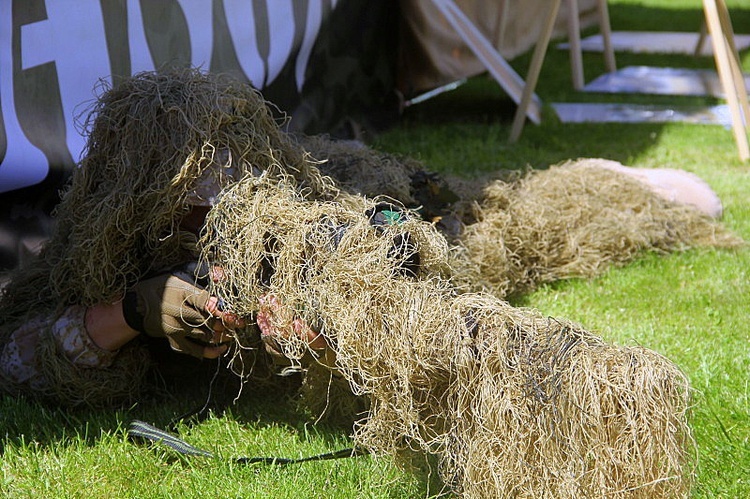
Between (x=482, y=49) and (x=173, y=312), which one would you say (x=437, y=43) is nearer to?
(x=482, y=49)

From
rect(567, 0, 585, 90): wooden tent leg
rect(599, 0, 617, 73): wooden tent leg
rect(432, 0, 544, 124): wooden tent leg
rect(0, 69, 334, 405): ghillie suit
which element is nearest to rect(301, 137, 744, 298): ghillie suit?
rect(0, 69, 334, 405): ghillie suit

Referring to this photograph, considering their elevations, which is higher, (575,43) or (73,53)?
(73,53)

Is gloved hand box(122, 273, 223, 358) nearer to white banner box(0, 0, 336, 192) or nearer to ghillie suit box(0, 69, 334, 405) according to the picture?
ghillie suit box(0, 69, 334, 405)

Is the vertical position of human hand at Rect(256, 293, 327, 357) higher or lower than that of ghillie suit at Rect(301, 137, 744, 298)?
higher

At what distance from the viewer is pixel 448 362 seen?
6.56ft

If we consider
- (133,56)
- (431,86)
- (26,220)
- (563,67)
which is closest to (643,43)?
(563,67)

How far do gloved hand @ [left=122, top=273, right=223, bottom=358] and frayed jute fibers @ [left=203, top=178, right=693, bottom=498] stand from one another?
0.09 m

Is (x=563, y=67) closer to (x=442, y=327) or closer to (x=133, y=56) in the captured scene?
(x=133, y=56)

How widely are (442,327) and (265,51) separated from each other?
3.00 metres

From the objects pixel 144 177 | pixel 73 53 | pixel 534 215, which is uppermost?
pixel 73 53

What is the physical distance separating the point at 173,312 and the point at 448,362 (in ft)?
2.58

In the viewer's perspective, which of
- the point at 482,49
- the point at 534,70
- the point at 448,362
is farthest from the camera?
the point at 482,49

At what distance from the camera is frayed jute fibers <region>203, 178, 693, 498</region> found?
1.87 metres

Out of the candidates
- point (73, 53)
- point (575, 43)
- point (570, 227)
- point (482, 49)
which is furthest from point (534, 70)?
point (73, 53)
